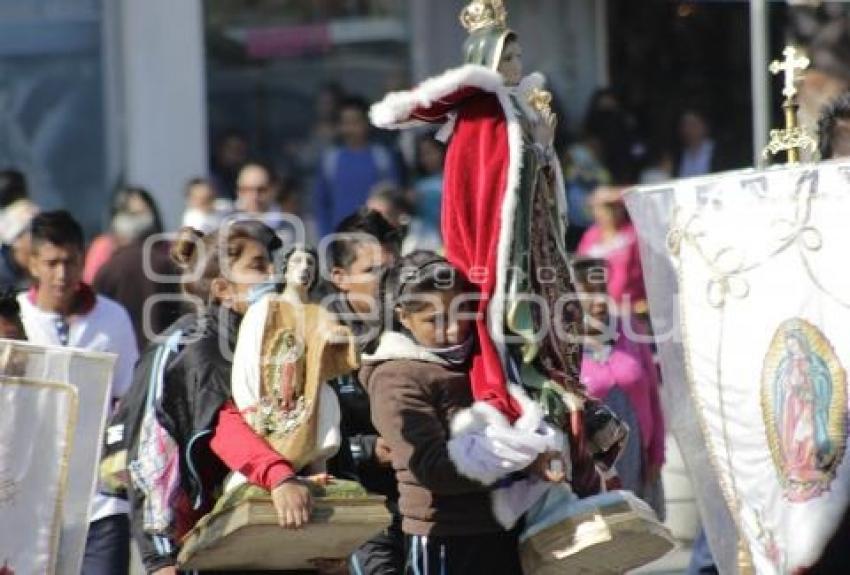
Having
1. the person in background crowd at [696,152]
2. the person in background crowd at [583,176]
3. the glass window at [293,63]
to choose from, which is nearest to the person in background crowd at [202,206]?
the person in background crowd at [583,176]

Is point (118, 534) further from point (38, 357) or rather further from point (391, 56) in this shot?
point (391, 56)

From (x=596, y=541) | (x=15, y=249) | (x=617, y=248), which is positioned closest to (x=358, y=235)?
(x=596, y=541)

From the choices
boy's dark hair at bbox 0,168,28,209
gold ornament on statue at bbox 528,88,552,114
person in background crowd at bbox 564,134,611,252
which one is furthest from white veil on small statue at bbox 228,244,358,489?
person in background crowd at bbox 564,134,611,252

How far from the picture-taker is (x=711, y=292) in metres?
7.31

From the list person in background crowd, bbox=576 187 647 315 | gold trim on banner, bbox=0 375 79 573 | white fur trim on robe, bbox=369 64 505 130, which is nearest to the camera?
gold trim on banner, bbox=0 375 79 573

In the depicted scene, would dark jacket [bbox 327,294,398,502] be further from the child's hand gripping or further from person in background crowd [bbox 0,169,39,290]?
person in background crowd [bbox 0,169,39,290]

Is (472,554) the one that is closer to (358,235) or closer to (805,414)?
(805,414)

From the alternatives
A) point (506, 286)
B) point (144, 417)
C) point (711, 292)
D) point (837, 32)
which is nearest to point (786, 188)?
point (711, 292)

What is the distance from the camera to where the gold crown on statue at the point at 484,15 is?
7.38 metres

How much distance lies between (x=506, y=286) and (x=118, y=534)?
209cm

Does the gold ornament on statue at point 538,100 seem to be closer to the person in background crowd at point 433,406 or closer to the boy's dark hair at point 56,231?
the person in background crowd at point 433,406

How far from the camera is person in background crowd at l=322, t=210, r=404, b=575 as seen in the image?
7855 mm

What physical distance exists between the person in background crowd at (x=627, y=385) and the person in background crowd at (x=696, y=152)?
264 inches

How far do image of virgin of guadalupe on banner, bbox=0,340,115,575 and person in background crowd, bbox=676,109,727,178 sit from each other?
9.86m
